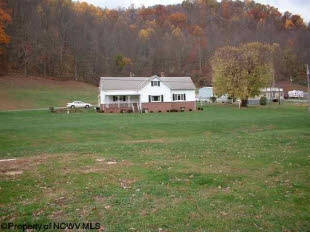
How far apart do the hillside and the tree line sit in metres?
7.60

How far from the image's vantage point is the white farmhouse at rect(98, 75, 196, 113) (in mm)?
54438

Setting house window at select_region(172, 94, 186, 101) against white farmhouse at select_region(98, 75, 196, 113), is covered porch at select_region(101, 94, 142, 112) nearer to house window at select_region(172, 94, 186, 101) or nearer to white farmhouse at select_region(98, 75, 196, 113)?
white farmhouse at select_region(98, 75, 196, 113)

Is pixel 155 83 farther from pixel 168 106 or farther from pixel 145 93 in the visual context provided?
pixel 168 106

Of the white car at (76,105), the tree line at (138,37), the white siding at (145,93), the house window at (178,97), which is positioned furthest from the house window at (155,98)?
the tree line at (138,37)

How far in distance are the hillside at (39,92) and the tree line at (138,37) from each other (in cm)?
760

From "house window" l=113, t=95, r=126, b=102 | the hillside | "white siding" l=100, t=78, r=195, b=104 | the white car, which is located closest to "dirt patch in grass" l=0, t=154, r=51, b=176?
"white siding" l=100, t=78, r=195, b=104

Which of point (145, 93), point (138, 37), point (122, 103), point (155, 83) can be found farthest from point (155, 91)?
point (138, 37)

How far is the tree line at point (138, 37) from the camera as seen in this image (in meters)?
93.0

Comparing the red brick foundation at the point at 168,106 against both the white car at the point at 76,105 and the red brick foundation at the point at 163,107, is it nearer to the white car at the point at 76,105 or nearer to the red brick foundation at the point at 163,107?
the red brick foundation at the point at 163,107

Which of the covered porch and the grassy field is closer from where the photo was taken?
the grassy field

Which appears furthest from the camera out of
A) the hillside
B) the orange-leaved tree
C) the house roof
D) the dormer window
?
the orange-leaved tree

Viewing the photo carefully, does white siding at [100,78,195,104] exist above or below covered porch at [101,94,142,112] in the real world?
above

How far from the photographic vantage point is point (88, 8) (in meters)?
121

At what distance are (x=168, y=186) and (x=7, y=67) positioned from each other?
86.3m
